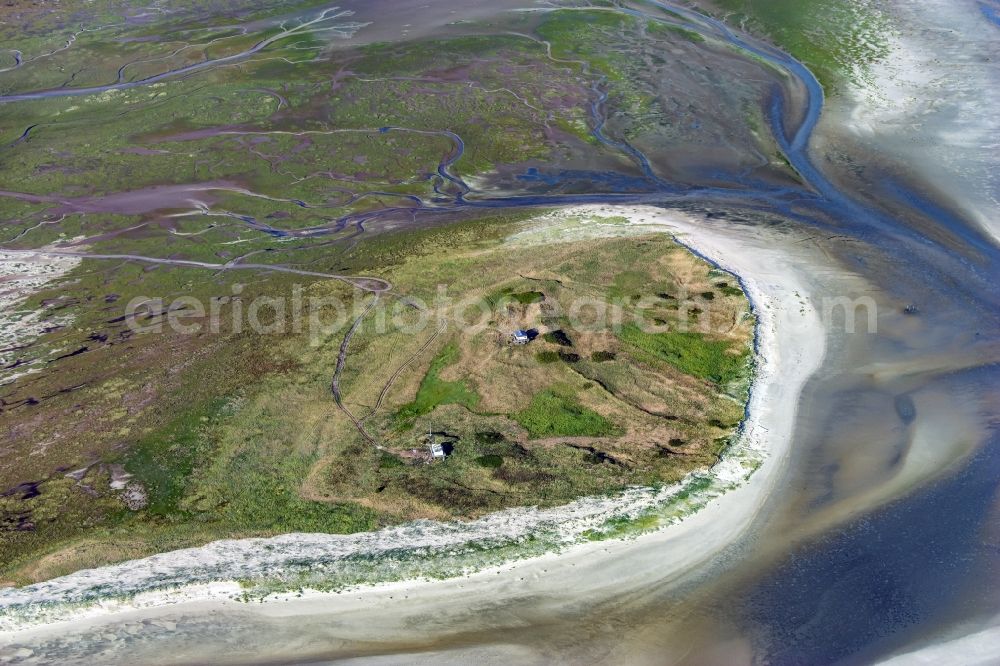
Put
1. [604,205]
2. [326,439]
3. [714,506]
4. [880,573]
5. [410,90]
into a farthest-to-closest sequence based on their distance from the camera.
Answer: [410,90]
[604,205]
[326,439]
[714,506]
[880,573]

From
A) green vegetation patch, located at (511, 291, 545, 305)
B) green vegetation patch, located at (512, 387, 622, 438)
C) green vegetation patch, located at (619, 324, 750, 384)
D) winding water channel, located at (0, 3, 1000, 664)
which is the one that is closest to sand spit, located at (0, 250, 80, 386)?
winding water channel, located at (0, 3, 1000, 664)

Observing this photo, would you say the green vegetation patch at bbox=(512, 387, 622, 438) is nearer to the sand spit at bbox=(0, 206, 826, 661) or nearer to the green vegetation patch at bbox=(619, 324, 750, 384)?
the sand spit at bbox=(0, 206, 826, 661)

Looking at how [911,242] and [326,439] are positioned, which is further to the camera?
[911,242]

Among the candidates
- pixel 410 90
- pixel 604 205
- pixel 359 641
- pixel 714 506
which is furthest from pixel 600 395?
pixel 410 90

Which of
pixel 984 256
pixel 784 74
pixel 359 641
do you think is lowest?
pixel 359 641

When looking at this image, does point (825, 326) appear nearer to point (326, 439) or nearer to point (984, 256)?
point (984, 256)

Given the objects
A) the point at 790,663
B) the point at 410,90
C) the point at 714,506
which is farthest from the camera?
the point at 410,90

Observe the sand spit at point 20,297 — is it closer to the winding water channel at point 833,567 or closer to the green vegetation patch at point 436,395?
the green vegetation patch at point 436,395
